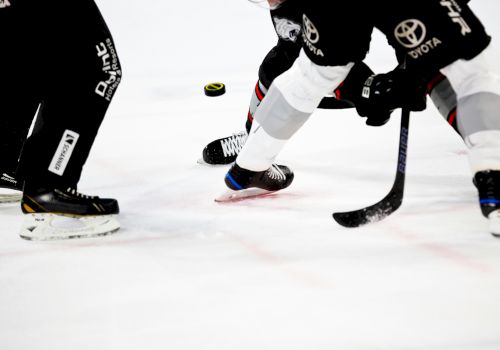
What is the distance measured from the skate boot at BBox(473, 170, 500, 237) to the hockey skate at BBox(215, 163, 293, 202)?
24.9 inches

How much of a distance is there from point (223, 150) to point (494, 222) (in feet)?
3.69

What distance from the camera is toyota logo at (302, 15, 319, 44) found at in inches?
55.5

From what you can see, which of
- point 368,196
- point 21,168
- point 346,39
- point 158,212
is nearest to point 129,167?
point 158,212

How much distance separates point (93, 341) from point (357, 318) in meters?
0.43

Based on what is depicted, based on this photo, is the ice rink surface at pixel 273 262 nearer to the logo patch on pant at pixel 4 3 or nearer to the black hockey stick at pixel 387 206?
the black hockey stick at pixel 387 206

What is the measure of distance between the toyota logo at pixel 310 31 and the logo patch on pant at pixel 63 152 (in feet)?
1.94

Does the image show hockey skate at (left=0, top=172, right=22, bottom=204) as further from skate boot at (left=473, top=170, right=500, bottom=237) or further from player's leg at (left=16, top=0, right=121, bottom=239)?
skate boot at (left=473, top=170, right=500, bottom=237)

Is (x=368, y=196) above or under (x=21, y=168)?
under

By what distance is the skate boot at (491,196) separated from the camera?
1329mm

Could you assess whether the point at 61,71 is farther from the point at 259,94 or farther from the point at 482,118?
the point at 482,118

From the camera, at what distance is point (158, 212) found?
1.79 meters

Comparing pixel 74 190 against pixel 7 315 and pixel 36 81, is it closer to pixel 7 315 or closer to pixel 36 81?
pixel 36 81

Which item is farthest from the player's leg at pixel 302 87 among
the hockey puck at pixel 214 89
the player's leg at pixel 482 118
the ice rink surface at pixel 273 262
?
the hockey puck at pixel 214 89

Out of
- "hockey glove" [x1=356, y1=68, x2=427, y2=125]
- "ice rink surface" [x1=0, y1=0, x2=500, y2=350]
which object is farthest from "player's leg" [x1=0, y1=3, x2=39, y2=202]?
"hockey glove" [x1=356, y1=68, x2=427, y2=125]
